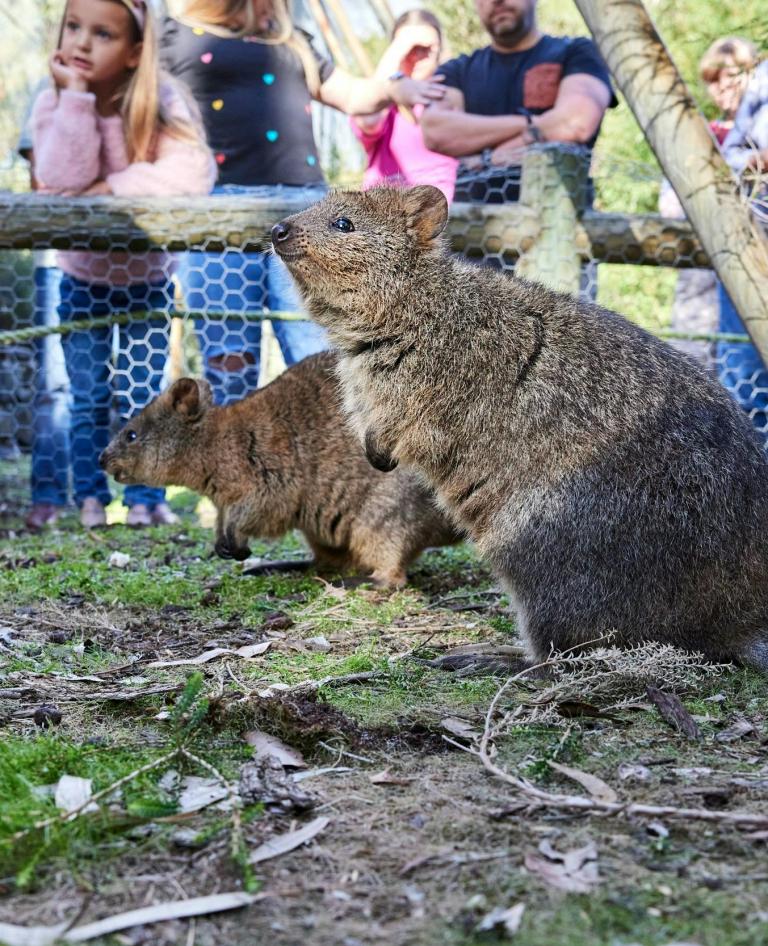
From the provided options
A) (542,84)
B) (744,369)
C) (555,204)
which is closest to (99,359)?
(555,204)

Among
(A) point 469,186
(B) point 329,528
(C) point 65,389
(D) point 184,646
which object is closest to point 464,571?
(B) point 329,528

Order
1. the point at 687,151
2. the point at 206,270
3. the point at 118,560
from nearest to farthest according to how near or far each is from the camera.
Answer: the point at 687,151 → the point at 118,560 → the point at 206,270

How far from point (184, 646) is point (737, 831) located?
7.59 feet

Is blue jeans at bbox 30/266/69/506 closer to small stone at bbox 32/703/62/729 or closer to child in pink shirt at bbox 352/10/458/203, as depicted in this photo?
child in pink shirt at bbox 352/10/458/203

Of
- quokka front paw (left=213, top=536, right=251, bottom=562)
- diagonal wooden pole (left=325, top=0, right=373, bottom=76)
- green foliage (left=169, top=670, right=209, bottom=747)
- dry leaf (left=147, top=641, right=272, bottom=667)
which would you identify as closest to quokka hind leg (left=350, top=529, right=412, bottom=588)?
quokka front paw (left=213, top=536, right=251, bottom=562)

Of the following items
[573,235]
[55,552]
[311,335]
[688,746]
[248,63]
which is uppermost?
[248,63]

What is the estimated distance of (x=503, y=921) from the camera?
6.36 ft

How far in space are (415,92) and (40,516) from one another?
3.38m

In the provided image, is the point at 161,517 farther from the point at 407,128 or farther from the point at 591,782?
the point at 591,782

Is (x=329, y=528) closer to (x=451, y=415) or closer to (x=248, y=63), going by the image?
(x=451, y=415)

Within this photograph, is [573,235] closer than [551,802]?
No

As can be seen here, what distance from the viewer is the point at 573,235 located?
21.1 ft

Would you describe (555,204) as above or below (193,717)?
above

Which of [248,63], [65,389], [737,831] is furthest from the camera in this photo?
[65,389]
